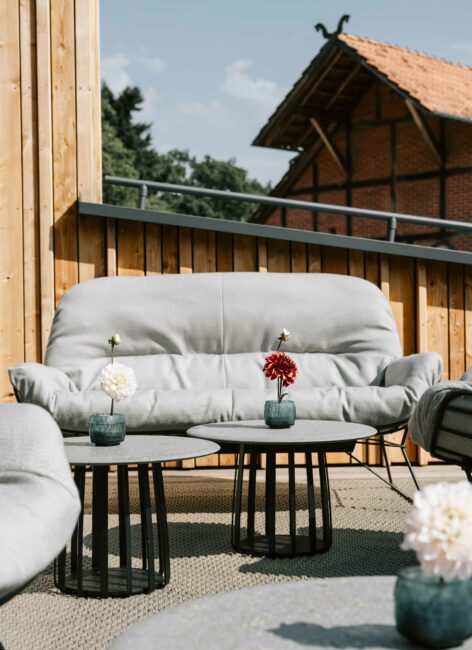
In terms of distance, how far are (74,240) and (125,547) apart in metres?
2.68

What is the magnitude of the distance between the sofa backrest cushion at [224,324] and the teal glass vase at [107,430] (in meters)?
1.65

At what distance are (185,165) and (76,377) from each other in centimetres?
3915

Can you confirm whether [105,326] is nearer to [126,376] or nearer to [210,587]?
[126,376]

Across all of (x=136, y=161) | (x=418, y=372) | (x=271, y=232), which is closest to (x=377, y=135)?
(x=271, y=232)

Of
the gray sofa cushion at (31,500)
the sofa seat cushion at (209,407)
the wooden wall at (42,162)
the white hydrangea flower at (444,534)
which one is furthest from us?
the wooden wall at (42,162)

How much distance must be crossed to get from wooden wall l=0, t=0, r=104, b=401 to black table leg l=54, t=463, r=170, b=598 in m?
2.40

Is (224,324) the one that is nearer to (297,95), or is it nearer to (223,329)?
(223,329)

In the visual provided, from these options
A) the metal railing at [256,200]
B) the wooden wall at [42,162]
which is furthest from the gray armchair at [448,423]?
the wooden wall at [42,162]

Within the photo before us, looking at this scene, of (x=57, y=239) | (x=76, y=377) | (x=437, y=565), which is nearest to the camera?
(x=437, y=565)

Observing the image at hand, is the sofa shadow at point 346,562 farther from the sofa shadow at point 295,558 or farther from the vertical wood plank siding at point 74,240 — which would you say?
the vertical wood plank siding at point 74,240

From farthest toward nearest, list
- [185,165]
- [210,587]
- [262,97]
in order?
1. [262,97]
2. [185,165]
3. [210,587]

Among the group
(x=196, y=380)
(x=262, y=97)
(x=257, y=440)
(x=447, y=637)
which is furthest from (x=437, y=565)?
(x=262, y=97)

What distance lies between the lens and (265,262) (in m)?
5.10

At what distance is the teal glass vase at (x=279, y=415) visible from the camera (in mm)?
3037
